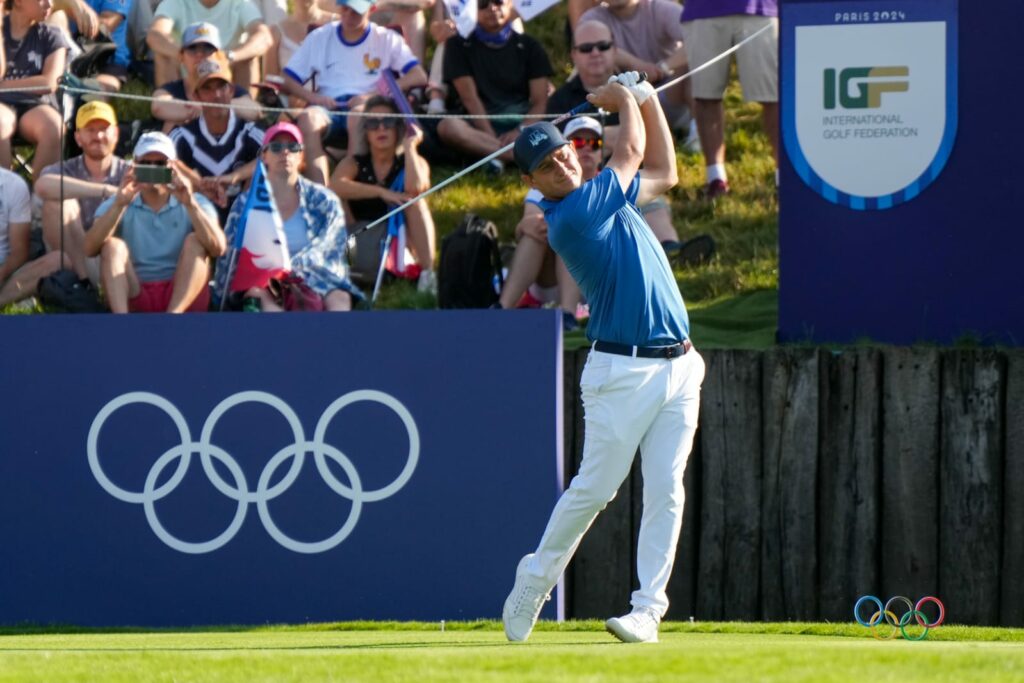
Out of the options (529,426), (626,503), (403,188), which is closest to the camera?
(529,426)

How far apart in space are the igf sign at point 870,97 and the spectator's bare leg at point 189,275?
10.5ft

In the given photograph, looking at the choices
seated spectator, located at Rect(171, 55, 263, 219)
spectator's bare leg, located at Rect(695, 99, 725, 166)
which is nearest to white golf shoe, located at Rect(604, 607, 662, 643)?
seated spectator, located at Rect(171, 55, 263, 219)

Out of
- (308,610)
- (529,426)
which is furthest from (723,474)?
(308,610)

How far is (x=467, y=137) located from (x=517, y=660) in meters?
7.50

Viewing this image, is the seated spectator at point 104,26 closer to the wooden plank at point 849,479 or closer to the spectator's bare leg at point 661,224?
the spectator's bare leg at point 661,224

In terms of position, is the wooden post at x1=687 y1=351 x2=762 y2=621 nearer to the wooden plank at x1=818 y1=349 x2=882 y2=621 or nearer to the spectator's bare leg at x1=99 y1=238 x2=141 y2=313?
the wooden plank at x1=818 y1=349 x2=882 y2=621

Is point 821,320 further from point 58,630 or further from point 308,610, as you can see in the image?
point 58,630

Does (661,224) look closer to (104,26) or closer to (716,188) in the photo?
(716,188)

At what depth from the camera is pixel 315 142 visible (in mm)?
11930

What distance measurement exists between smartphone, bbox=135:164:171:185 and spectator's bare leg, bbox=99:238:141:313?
Result: 1.19 feet

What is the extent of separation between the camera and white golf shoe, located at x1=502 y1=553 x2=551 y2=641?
6895mm

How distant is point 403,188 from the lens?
11.8m

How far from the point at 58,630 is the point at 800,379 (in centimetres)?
382

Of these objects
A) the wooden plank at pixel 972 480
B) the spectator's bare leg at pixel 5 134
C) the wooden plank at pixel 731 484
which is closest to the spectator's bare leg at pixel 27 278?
the spectator's bare leg at pixel 5 134
